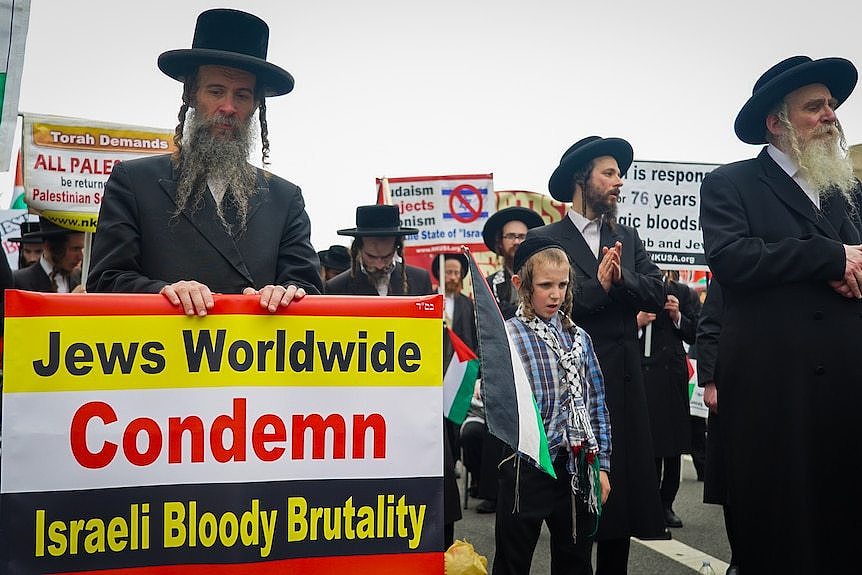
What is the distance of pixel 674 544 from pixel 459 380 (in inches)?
92.6

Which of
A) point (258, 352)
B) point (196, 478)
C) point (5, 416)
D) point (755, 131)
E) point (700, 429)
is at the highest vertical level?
point (755, 131)

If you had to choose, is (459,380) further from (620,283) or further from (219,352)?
(219,352)

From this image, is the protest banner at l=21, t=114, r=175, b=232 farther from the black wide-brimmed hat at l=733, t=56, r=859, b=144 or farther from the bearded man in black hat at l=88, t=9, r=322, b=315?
the black wide-brimmed hat at l=733, t=56, r=859, b=144

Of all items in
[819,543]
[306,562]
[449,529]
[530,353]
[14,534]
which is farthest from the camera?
[449,529]

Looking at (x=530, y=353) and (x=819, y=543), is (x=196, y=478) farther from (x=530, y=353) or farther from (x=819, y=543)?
(x=819, y=543)

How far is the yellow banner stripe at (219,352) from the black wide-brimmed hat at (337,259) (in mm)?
6976

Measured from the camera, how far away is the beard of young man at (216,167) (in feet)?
10.6

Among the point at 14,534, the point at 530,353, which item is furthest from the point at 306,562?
the point at 530,353

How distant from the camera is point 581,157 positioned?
5.21 meters

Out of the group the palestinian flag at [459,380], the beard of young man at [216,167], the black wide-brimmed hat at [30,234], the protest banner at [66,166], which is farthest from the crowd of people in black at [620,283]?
the black wide-brimmed hat at [30,234]

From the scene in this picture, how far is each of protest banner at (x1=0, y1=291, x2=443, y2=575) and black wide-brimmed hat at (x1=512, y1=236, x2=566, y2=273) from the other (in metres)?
1.61

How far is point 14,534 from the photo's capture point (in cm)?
247

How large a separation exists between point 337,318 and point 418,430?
0.44 metres

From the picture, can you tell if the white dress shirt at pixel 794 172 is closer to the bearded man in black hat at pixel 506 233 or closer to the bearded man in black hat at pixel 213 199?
the bearded man in black hat at pixel 213 199
